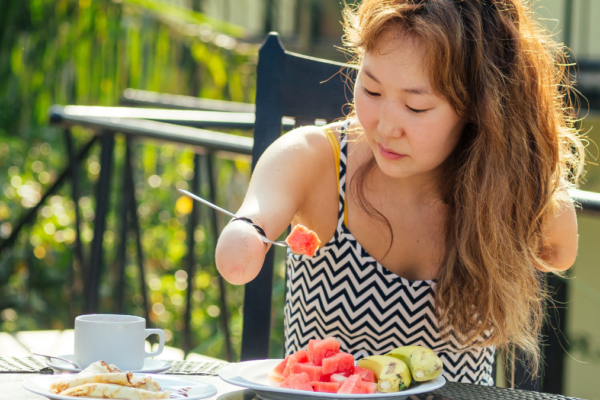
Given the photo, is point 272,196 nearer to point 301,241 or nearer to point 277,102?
point 301,241

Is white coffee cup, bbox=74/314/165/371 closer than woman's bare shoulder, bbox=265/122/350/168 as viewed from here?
Yes

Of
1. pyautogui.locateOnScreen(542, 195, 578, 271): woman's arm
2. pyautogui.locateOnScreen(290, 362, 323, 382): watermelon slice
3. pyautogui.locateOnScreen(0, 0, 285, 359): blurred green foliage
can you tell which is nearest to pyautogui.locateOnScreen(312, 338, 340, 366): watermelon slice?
pyautogui.locateOnScreen(290, 362, 323, 382): watermelon slice

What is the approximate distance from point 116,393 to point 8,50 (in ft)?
11.7

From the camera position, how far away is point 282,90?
170cm

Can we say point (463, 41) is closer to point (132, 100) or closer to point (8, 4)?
point (132, 100)

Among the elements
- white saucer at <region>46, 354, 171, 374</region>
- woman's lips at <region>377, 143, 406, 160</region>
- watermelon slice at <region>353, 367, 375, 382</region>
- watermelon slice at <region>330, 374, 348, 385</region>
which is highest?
woman's lips at <region>377, 143, 406, 160</region>

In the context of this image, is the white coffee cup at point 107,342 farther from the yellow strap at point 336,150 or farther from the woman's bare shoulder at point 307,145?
the yellow strap at point 336,150

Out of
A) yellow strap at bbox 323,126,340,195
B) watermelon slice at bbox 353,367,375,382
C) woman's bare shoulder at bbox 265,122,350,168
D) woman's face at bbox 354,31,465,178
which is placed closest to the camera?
watermelon slice at bbox 353,367,375,382

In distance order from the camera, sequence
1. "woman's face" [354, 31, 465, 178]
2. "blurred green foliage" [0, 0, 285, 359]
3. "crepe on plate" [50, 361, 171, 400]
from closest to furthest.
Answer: "crepe on plate" [50, 361, 171, 400]
"woman's face" [354, 31, 465, 178]
"blurred green foliage" [0, 0, 285, 359]

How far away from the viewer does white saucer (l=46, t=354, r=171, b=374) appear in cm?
99

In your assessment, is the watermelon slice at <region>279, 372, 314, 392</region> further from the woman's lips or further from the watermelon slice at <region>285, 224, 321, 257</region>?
the woman's lips

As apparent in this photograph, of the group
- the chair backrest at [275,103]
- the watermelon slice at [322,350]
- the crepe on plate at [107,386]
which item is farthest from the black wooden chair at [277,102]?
the crepe on plate at [107,386]

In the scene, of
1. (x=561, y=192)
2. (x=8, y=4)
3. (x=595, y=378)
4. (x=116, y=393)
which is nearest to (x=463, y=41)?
(x=561, y=192)

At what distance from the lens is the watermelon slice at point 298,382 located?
0.91m
